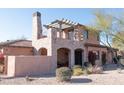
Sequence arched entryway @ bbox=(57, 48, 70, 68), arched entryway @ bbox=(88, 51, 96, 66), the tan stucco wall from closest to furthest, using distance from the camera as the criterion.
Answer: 1. the tan stucco wall
2. arched entryway @ bbox=(57, 48, 70, 68)
3. arched entryway @ bbox=(88, 51, 96, 66)

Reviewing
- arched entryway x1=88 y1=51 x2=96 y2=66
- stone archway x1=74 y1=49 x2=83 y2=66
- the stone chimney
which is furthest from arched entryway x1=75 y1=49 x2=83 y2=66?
the stone chimney

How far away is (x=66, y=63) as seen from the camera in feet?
83.7

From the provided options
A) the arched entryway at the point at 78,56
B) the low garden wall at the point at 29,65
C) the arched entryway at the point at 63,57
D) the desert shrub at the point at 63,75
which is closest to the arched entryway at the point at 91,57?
the arched entryway at the point at 78,56

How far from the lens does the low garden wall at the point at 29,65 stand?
18.3 meters

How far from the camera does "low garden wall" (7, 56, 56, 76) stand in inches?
720

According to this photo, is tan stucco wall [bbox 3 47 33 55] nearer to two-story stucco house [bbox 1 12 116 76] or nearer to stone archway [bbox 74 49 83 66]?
two-story stucco house [bbox 1 12 116 76]

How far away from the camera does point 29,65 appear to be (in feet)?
63.2

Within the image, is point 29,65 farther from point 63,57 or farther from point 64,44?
point 63,57

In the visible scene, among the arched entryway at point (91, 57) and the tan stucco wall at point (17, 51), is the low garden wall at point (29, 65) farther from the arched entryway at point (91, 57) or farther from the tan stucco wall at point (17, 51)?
the arched entryway at point (91, 57)

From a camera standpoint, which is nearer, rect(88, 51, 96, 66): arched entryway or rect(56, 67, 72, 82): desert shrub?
rect(56, 67, 72, 82): desert shrub

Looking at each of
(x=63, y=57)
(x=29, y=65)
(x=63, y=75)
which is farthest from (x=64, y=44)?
(x=63, y=75)

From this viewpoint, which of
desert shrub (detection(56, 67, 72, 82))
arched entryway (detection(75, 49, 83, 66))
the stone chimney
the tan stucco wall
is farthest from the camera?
arched entryway (detection(75, 49, 83, 66))

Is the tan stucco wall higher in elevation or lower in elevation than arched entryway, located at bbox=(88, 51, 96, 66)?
higher

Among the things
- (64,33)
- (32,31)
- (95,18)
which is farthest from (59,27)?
(95,18)
